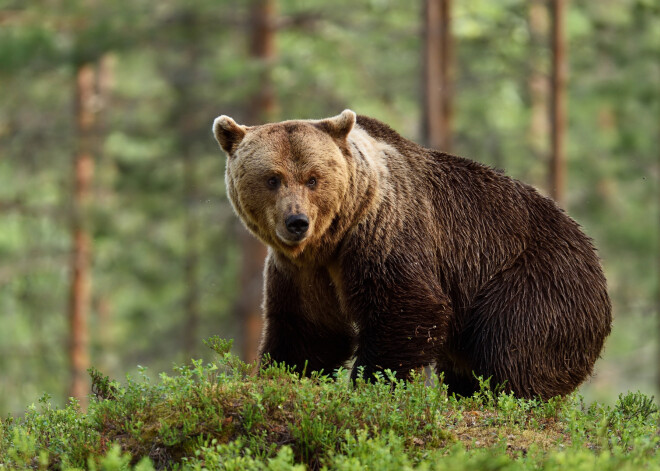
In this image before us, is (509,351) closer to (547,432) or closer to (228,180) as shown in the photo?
(547,432)

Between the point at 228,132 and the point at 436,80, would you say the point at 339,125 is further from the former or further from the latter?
the point at 436,80

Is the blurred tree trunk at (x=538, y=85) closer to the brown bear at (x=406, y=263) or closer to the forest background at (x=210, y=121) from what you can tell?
the forest background at (x=210, y=121)

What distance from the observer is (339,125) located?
21.0ft

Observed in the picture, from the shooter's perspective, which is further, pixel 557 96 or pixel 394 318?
pixel 557 96

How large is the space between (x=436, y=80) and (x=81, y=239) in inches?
311

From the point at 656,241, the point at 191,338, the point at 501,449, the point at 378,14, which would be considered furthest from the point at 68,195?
the point at 501,449

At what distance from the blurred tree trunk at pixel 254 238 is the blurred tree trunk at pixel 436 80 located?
265 centimetres

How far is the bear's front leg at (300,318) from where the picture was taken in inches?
255

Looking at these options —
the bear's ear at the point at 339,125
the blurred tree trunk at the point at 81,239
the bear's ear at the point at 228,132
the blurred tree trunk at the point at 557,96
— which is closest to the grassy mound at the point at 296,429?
the bear's ear at the point at 228,132

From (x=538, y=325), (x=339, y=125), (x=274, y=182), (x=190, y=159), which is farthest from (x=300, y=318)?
(x=190, y=159)

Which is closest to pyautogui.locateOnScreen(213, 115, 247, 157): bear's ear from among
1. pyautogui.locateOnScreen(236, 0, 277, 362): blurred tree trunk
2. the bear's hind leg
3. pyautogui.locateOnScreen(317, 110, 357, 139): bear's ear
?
pyautogui.locateOnScreen(317, 110, 357, 139): bear's ear

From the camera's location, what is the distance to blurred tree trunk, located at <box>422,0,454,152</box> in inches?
556

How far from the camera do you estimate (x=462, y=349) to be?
668cm

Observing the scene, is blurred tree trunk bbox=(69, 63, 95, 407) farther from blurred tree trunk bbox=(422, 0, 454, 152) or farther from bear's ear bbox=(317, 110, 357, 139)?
bear's ear bbox=(317, 110, 357, 139)
